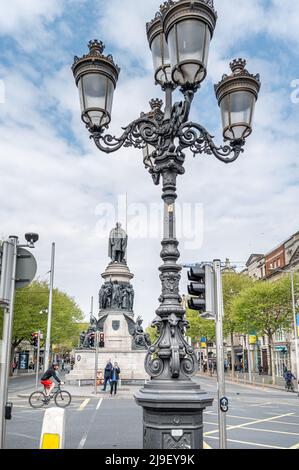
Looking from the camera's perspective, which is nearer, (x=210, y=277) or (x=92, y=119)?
(x=210, y=277)

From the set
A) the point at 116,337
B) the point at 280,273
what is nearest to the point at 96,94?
the point at 116,337

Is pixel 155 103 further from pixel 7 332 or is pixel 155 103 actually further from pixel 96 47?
pixel 7 332

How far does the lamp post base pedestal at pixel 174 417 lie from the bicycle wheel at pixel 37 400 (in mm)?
13450

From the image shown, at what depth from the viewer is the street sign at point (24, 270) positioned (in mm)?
5730

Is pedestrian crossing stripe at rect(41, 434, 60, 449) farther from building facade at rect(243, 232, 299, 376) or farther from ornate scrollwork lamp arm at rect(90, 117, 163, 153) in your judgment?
building facade at rect(243, 232, 299, 376)

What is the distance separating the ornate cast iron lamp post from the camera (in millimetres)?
5281

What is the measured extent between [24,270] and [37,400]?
1385 centimetres

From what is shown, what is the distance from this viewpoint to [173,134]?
6.80 meters

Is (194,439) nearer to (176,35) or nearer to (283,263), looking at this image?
(176,35)

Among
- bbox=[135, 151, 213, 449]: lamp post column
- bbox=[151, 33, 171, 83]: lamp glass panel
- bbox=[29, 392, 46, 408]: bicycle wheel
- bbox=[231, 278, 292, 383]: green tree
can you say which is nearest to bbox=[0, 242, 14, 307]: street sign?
bbox=[135, 151, 213, 449]: lamp post column

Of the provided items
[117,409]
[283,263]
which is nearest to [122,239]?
[117,409]
